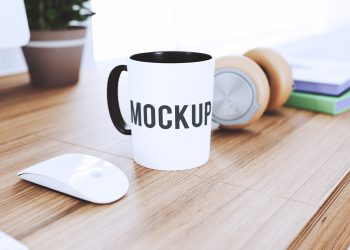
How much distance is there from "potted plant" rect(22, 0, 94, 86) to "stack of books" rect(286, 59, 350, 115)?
47 cm

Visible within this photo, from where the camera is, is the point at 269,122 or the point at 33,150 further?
the point at 269,122

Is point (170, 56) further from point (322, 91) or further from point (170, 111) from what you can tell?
point (322, 91)

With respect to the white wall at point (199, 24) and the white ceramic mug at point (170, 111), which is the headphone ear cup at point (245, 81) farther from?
the white wall at point (199, 24)

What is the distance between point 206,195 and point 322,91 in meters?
0.40

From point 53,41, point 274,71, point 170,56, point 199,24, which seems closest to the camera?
point 170,56

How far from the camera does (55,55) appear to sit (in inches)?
34.9

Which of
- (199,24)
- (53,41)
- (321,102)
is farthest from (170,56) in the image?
(199,24)

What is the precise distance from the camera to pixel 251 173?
467 millimetres

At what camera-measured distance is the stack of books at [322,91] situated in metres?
0.69

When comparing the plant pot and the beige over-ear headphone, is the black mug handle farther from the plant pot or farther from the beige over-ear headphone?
the plant pot

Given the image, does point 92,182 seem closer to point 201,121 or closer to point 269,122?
point 201,121

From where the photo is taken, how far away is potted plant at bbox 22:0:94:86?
2.84ft

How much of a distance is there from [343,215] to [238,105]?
227 mm

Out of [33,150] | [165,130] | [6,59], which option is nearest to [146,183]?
[165,130]
